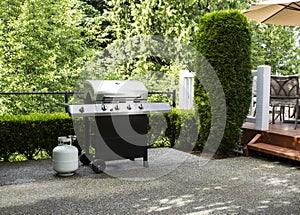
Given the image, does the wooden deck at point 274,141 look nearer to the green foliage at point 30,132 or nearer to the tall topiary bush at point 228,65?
A: the tall topiary bush at point 228,65

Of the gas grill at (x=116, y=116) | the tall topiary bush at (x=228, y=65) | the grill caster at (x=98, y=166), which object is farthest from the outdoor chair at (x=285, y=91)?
the grill caster at (x=98, y=166)

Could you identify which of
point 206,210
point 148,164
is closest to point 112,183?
point 148,164

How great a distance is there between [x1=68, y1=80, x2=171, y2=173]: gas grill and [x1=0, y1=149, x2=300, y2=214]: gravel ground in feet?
0.84

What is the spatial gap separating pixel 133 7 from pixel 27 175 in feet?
24.2

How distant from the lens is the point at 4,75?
913cm

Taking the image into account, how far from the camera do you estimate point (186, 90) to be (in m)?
7.03

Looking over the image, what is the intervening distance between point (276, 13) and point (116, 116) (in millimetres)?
3792

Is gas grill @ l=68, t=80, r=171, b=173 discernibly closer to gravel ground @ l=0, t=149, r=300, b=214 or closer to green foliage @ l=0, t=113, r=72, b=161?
gravel ground @ l=0, t=149, r=300, b=214

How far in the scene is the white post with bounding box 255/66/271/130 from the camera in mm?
5695

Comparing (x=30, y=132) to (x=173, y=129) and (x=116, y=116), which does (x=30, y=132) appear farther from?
(x=173, y=129)

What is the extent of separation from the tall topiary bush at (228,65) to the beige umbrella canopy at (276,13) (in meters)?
0.88

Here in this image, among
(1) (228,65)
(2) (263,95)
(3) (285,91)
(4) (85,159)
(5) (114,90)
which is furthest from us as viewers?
(3) (285,91)

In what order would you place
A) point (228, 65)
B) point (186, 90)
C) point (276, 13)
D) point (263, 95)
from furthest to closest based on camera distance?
point (186, 90) < point (276, 13) < point (263, 95) < point (228, 65)

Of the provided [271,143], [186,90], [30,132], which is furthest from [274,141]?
[30,132]
